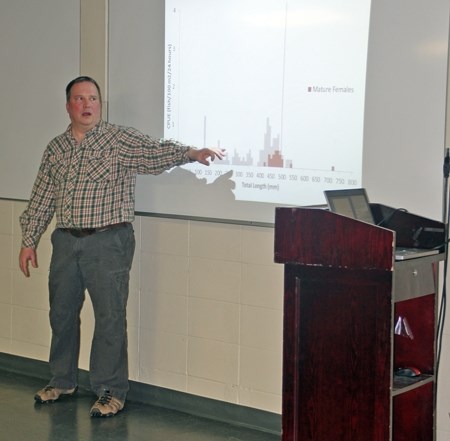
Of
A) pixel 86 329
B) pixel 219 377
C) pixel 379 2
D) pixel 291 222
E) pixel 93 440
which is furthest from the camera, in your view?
pixel 86 329

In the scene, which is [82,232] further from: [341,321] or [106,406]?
[341,321]

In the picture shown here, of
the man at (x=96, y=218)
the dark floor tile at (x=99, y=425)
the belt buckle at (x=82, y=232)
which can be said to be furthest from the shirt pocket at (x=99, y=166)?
the dark floor tile at (x=99, y=425)

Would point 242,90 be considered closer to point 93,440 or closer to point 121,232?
point 121,232

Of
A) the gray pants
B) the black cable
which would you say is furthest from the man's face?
the black cable

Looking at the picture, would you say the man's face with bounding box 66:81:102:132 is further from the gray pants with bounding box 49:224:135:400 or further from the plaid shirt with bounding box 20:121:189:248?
the gray pants with bounding box 49:224:135:400

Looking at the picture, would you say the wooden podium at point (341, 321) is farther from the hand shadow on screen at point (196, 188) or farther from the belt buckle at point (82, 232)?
the belt buckle at point (82, 232)

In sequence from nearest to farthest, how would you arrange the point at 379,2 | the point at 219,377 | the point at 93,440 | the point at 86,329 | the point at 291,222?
the point at 291,222, the point at 379,2, the point at 93,440, the point at 219,377, the point at 86,329

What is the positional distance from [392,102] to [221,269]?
1.24 meters

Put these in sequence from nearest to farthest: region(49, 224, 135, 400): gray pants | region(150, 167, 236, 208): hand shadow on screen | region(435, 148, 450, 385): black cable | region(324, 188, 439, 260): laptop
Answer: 1. region(324, 188, 439, 260): laptop
2. region(435, 148, 450, 385): black cable
3. region(150, 167, 236, 208): hand shadow on screen
4. region(49, 224, 135, 400): gray pants

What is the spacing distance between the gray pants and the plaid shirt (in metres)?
0.10

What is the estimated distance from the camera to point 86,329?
5168 millimetres

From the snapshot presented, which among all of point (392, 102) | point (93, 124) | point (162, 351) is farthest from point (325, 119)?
point (162, 351)

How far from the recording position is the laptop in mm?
3197

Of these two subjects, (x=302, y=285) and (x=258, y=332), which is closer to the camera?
(x=302, y=285)
